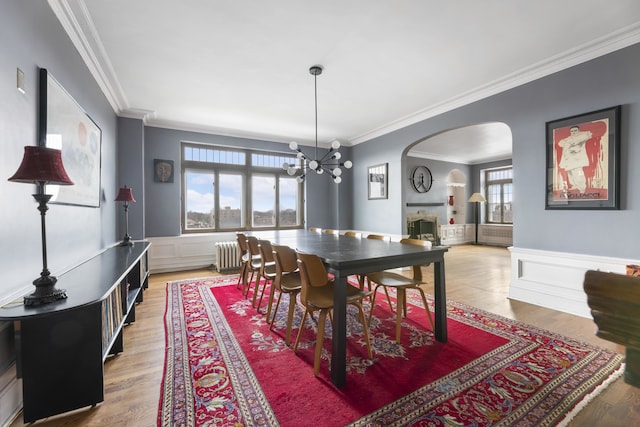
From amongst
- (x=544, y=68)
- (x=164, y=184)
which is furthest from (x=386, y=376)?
(x=164, y=184)

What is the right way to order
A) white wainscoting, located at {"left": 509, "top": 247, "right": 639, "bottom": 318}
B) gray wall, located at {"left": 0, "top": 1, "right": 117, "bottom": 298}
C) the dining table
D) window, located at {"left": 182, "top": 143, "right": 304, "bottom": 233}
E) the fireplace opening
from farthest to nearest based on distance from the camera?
the fireplace opening < window, located at {"left": 182, "top": 143, "right": 304, "bottom": 233} < white wainscoting, located at {"left": 509, "top": 247, "right": 639, "bottom": 318} < the dining table < gray wall, located at {"left": 0, "top": 1, "right": 117, "bottom": 298}

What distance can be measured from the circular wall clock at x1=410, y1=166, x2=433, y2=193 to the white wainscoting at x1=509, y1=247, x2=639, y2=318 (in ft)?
16.7

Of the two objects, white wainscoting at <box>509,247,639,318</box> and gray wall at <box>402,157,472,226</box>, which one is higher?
gray wall at <box>402,157,472,226</box>

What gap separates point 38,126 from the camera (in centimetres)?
195

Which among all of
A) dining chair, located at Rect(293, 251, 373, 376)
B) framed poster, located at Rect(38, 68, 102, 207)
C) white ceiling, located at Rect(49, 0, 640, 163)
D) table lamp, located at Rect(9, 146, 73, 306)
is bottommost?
dining chair, located at Rect(293, 251, 373, 376)

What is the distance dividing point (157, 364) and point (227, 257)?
3307 millimetres

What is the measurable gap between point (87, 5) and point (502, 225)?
10580 mm

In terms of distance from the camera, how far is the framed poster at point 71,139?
2008 mm

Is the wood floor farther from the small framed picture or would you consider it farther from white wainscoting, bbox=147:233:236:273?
the small framed picture

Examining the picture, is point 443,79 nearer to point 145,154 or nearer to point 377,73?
point 377,73

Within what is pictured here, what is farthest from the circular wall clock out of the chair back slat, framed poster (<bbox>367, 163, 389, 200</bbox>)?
the chair back slat

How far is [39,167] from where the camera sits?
4.79 feet

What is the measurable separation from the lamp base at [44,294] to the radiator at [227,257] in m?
3.77

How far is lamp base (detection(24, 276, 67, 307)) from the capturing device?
148 cm
